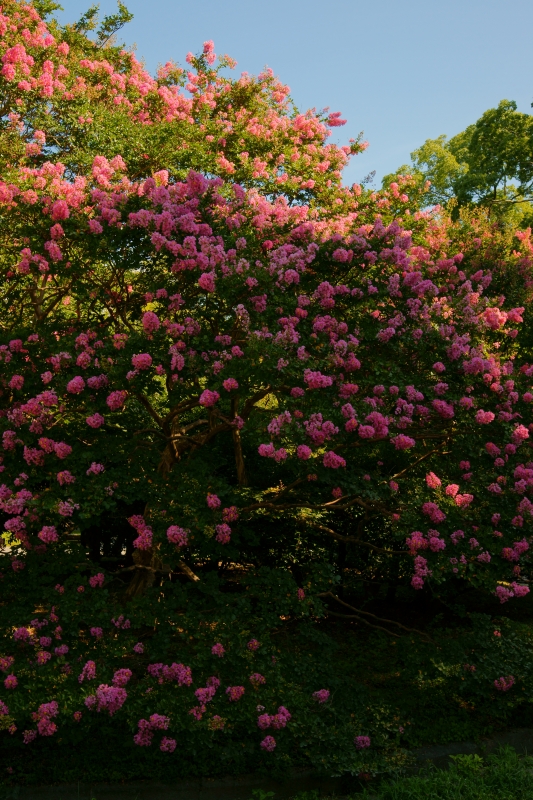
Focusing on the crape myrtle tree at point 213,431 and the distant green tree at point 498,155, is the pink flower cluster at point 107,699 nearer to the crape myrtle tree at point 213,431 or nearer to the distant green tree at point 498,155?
the crape myrtle tree at point 213,431

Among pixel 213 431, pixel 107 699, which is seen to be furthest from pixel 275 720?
pixel 213 431

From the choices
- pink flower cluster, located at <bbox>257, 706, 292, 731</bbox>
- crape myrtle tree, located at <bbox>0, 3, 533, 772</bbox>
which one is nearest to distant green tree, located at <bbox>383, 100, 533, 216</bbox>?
crape myrtle tree, located at <bbox>0, 3, 533, 772</bbox>

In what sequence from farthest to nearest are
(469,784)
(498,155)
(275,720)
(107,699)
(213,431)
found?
(498,155) → (213,431) → (275,720) → (107,699) → (469,784)

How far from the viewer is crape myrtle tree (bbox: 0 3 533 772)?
5977mm

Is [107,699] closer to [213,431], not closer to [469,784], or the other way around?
[469,784]

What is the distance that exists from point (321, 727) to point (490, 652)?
82.6 inches

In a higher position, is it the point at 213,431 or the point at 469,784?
the point at 213,431

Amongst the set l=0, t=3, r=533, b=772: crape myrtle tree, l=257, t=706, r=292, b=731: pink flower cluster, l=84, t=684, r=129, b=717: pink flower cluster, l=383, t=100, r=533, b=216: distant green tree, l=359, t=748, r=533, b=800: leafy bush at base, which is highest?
l=383, t=100, r=533, b=216: distant green tree

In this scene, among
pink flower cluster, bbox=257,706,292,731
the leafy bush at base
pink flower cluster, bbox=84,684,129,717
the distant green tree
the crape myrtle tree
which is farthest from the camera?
the distant green tree

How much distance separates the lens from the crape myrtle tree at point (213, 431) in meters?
5.98

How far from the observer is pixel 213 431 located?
768 cm

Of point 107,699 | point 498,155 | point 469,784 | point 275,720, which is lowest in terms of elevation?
point 469,784

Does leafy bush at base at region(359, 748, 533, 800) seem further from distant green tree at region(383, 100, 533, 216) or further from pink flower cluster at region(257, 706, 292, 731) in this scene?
distant green tree at region(383, 100, 533, 216)

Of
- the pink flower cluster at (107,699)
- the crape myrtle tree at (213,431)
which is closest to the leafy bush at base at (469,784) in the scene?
the crape myrtle tree at (213,431)
